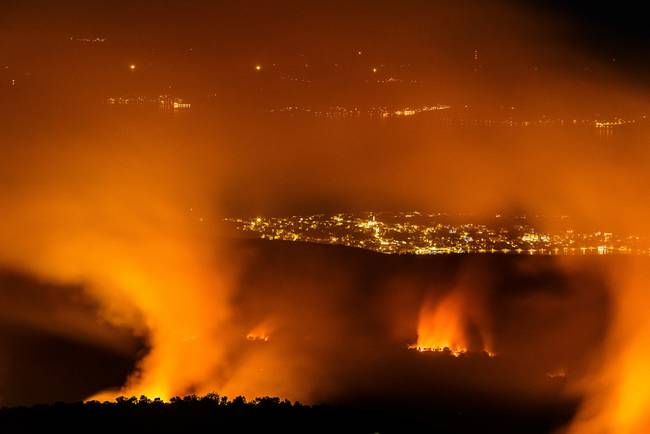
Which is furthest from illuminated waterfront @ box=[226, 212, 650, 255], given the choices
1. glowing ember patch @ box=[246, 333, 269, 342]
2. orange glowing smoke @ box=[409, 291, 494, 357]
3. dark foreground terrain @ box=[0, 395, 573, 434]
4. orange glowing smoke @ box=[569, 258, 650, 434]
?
dark foreground terrain @ box=[0, 395, 573, 434]

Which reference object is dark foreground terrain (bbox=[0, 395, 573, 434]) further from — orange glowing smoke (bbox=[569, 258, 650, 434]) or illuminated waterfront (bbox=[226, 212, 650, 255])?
illuminated waterfront (bbox=[226, 212, 650, 255])

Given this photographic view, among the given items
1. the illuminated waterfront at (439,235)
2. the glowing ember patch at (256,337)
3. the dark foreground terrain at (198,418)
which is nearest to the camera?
the dark foreground terrain at (198,418)

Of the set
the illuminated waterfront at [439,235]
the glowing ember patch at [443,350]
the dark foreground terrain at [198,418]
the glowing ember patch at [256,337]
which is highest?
the illuminated waterfront at [439,235]

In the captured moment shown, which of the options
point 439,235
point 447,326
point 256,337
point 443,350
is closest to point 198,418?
point 256,337

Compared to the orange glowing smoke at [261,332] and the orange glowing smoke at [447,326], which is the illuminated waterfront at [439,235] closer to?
the orange glowing smoke at [447,326]

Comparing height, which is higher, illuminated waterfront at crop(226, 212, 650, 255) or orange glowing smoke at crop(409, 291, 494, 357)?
illuminated waterfront at crop(226, 212, 650, 255)

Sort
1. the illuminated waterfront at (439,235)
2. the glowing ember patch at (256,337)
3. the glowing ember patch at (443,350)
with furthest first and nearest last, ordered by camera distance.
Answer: the illuminated waterfront at (439,235) → the glowing ember patch at (256,337) → the glowing ember patch at (443,350)

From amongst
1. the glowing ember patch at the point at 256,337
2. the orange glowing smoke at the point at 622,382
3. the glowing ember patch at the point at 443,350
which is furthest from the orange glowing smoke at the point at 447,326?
the glowing ember patch at the point at 256,337

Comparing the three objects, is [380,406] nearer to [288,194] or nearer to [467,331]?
[467,331]

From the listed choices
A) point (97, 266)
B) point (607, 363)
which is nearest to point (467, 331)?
point (607, 363)
